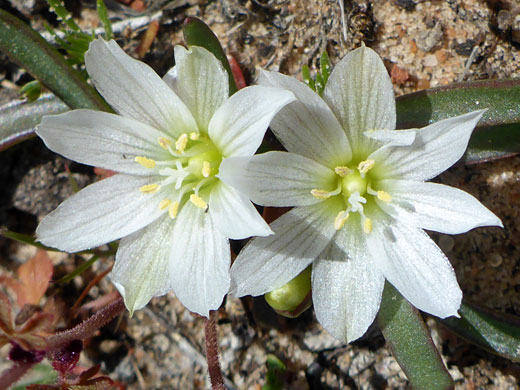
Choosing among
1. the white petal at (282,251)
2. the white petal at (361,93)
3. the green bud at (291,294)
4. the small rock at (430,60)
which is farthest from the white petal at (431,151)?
the small rock at (430,60)

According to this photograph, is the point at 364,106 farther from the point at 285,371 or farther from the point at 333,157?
the point at 285,371

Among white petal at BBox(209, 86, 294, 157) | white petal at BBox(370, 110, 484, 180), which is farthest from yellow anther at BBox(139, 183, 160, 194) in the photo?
white petal at BBox(370, 110, 484, 180)

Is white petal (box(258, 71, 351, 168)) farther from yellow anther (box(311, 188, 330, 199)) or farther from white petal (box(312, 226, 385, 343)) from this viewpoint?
white petal (box(312, 226, 385, 343))

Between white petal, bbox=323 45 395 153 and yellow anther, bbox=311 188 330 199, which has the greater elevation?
white petal, bbox=323 45 395 153

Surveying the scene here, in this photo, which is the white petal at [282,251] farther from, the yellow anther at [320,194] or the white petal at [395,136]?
the white petal at [395,136]

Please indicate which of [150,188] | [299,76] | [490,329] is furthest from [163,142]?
[490,329]

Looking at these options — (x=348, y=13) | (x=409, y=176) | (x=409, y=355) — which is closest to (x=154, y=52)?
(x=348, y=13)

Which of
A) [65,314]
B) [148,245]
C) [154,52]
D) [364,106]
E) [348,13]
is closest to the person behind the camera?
[364,106]
